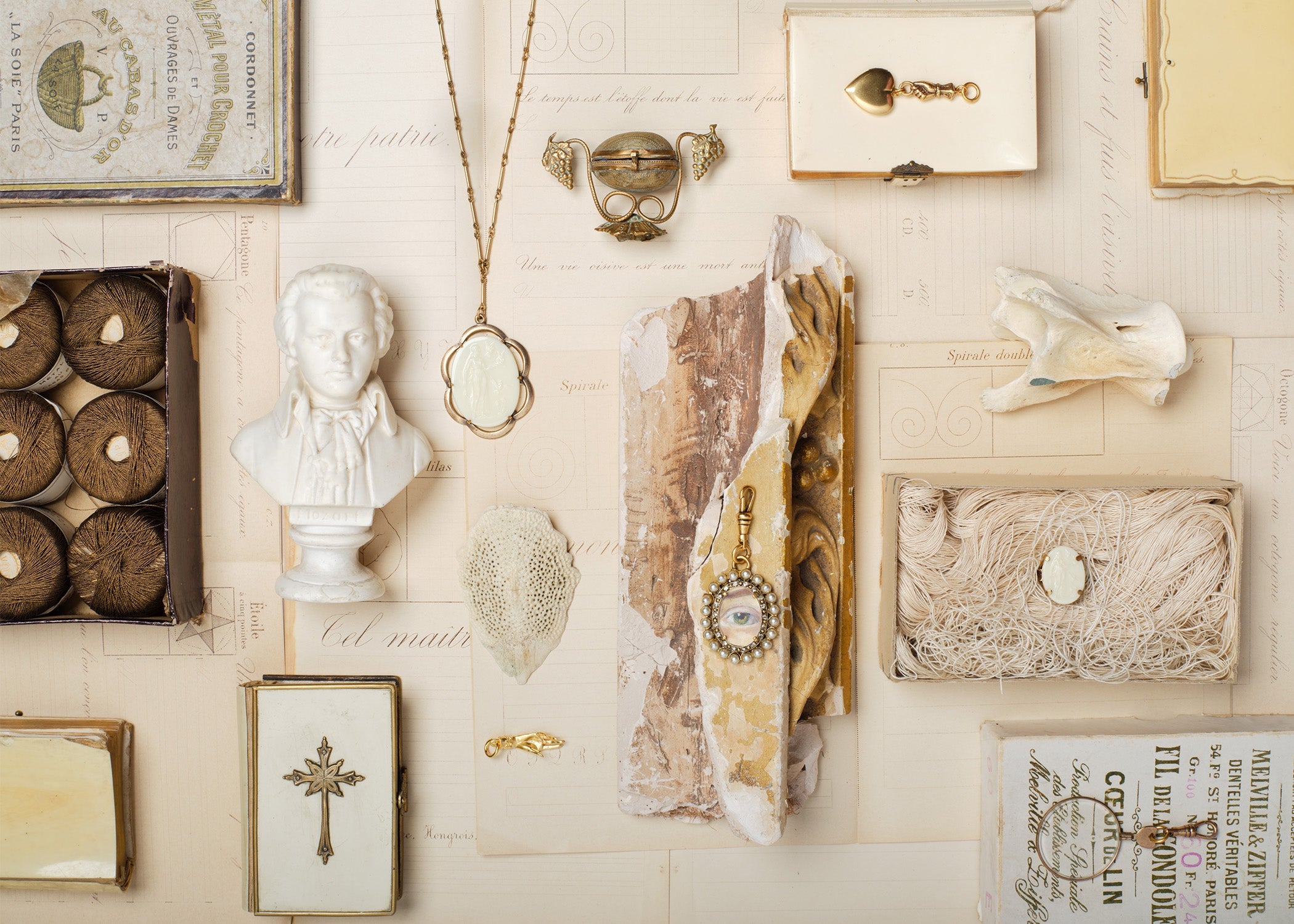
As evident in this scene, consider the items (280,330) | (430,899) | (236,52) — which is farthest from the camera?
(430,899)

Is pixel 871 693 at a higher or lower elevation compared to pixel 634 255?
lower

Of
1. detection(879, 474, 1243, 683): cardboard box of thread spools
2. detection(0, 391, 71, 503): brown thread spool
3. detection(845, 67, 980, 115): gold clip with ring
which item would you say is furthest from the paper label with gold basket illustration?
detection(879, 474, 1243, 683): cardboard box of thread spools

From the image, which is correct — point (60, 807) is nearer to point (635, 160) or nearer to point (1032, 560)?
point (635, 160)

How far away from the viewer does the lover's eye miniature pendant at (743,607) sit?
1.54 m

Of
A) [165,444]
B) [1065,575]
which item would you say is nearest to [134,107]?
[165,444]

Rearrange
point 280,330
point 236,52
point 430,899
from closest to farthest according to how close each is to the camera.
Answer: point 280,330, point 236,52, point 430,899

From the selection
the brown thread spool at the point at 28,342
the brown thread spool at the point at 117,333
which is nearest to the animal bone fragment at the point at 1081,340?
the brown thread spool at the point at 117,333

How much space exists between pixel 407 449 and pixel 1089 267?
5.07 ft

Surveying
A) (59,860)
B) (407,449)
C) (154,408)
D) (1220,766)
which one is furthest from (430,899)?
(1220,766)

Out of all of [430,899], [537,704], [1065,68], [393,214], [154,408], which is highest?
[1065,68]

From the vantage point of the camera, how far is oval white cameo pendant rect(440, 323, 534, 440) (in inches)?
67.6

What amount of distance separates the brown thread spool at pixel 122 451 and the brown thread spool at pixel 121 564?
6 cm

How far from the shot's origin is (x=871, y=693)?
1.77m

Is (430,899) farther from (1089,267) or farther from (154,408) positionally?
(1089,267)
